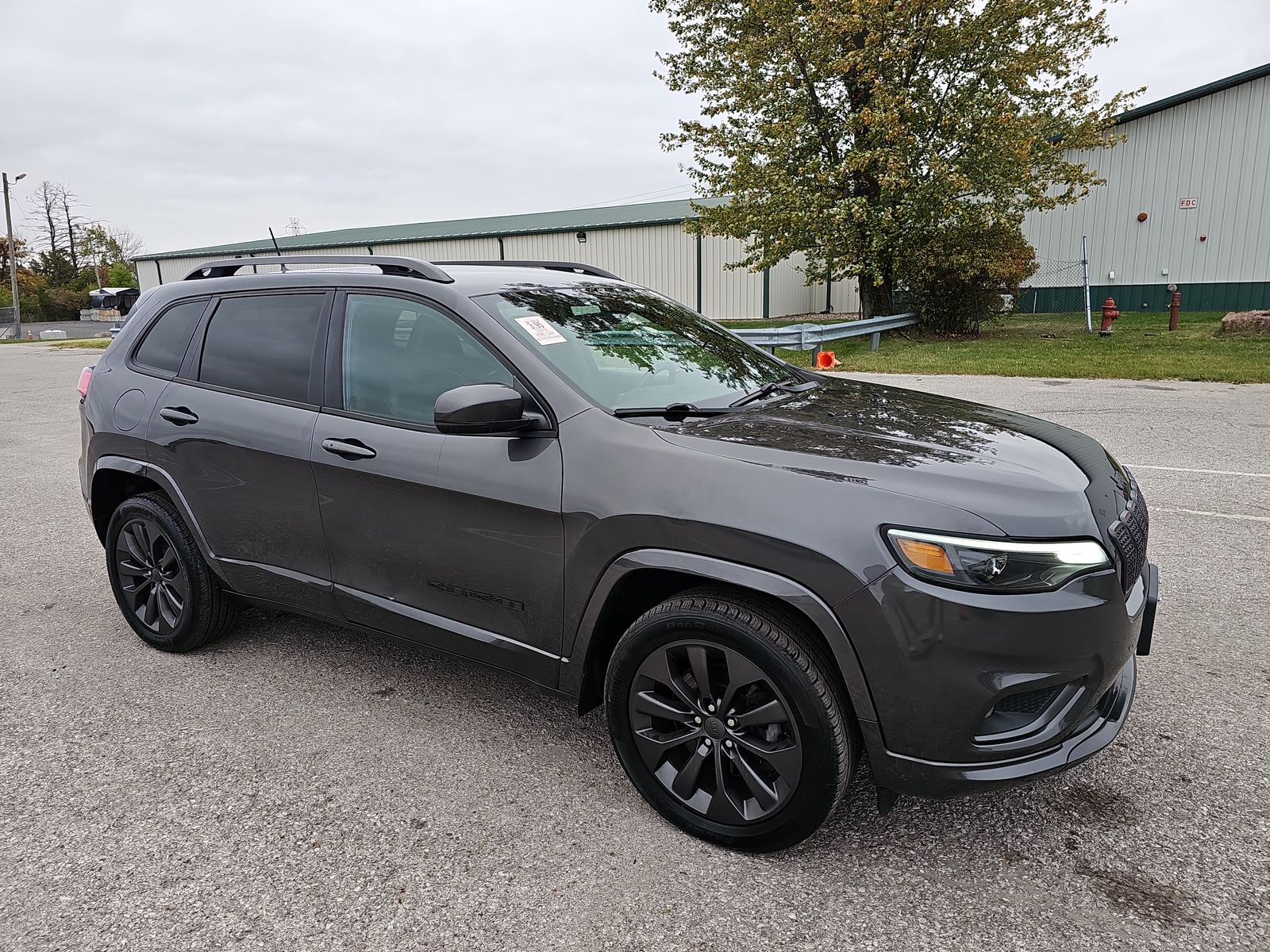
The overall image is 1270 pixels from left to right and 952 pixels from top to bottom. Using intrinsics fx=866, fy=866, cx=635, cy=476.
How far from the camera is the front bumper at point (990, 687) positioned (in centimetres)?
212

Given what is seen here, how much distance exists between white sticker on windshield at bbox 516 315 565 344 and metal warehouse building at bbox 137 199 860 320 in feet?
74.8

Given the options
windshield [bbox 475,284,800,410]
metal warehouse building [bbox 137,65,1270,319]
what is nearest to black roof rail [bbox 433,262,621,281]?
windshield [bbox 475,284,800,410]

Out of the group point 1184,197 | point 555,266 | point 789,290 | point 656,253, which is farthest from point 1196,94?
point 555,266

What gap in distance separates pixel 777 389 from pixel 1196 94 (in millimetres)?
26003

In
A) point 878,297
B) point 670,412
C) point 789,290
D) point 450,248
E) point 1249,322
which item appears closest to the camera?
point 670,412

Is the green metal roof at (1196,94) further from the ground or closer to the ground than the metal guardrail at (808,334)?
further from the ground

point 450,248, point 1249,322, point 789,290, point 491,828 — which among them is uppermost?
point 450,248

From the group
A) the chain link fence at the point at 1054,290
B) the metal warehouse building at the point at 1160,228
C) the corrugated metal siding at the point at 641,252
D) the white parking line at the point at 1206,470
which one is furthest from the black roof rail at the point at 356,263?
the corrugated metal siding at the point at 641,252

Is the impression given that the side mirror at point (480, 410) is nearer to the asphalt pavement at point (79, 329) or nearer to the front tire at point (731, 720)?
the front tire at point (731, 720)

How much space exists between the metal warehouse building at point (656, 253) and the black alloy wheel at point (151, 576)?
22152mm

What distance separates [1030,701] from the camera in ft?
7.29

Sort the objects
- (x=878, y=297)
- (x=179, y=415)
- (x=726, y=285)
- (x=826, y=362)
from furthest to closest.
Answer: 1. (x=726, y=285)
2. (x=878, y=297)
3. (x=826, y=362)
4. (x=179, y=415)

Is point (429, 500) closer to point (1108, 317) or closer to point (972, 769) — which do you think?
point (972, 769)

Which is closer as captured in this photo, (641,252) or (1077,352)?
(1077,352)
